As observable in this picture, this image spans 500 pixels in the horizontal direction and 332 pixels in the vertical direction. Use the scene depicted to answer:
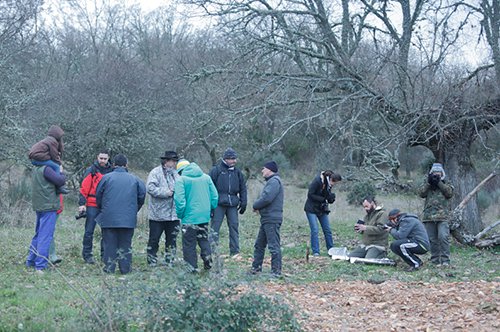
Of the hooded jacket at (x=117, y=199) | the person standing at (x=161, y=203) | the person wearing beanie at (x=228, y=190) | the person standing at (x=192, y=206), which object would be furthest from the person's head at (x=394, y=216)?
the hooded jacket at (x=117, y=199)

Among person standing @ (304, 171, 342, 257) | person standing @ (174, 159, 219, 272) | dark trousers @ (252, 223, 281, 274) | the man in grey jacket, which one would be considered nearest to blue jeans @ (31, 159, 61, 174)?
person standing @ (174, 159, 219, 272)

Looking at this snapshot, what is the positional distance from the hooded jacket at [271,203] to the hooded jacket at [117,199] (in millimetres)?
1867

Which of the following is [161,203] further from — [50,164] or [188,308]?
[188,308]

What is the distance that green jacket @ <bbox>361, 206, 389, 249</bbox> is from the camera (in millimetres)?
11969

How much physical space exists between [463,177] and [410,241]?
15.9ft

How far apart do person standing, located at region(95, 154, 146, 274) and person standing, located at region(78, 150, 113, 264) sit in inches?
31.7

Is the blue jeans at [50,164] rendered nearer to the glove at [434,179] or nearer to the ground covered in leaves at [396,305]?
the ground covered in leaves at [396,305]

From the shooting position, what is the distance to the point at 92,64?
2706cm

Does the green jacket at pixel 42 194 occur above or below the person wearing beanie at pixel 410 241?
above

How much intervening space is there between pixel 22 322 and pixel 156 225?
13.4 ft

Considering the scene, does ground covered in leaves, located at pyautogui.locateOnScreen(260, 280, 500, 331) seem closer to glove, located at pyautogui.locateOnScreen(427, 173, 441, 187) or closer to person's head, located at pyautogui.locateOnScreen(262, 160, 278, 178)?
person's head, located at pyautogui.locateOnScreen(262, 160, 278, 178)

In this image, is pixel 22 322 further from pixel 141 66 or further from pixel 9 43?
pixel 141 66

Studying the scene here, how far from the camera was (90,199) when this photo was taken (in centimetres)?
1106

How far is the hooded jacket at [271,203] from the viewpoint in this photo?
9.69 meters
